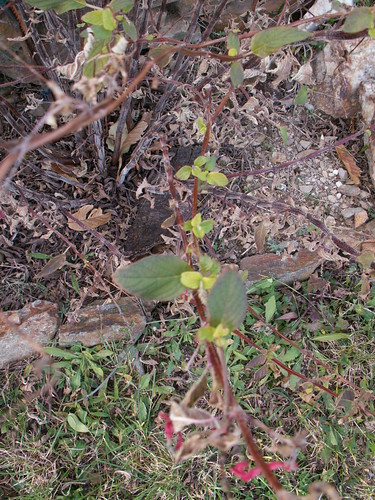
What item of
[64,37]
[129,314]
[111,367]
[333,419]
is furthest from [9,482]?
[64,37]

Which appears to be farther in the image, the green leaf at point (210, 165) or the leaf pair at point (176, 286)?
the green leaf at point (210, 165)

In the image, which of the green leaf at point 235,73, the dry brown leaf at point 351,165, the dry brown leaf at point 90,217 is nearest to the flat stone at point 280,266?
the dry brown leaf at point 351,165

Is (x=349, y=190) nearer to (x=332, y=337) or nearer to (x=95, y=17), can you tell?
(x=332, y=337)

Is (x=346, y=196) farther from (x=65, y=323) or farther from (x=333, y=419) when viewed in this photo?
(x=65, y=323)

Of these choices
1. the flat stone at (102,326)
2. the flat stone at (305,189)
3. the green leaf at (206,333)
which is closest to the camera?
the green leaf at (206,333)

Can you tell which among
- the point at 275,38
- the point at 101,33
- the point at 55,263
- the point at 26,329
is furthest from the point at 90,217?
the point at 275,38

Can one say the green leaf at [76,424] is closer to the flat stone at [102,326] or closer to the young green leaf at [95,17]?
the flat stone at [102,326]
